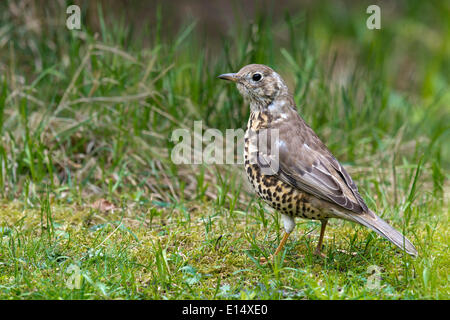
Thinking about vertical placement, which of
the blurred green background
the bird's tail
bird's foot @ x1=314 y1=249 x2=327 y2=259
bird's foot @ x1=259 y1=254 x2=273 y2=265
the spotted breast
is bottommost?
bird's foot @ x1=259 y1=254 x2=273 y2=265

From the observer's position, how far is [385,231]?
159 inches

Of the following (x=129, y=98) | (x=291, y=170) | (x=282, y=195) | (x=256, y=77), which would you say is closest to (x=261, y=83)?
(x=256, y=77)

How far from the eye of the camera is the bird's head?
4816 millimetres

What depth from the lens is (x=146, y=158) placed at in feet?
19.1

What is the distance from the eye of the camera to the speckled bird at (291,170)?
4184 millimetres

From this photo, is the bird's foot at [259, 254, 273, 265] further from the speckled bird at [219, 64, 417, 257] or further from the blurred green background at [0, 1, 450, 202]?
the blurred green background at [0, 1, 450, 202]

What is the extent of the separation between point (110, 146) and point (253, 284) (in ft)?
7.96

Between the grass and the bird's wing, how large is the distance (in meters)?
0.41

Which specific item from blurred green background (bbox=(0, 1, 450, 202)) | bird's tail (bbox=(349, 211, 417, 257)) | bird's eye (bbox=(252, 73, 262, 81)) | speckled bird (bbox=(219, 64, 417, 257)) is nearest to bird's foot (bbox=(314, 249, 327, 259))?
speckled bird (bbox=(219, 64, 417, 257))

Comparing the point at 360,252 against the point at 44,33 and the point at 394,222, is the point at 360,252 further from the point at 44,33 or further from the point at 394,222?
the point at 44,33

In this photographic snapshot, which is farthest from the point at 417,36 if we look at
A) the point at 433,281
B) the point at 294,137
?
the point at 433,281

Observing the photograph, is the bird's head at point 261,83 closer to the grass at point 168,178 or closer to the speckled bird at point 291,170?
the speckled bird at point 291,170

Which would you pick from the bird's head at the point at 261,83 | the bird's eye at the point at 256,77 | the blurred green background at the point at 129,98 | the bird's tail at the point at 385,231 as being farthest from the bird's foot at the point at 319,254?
the blurred green background at the point at 129,98

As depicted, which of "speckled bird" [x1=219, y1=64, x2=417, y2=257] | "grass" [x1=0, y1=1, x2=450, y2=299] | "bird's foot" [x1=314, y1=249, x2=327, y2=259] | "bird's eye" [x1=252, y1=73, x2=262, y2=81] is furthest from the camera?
"bird's eye" [x1=252, y1=73, x2=262, y2=81]
